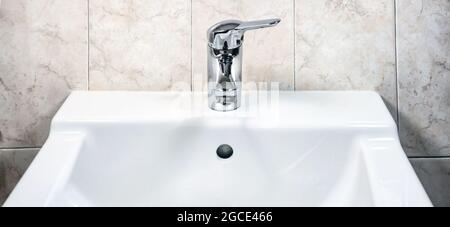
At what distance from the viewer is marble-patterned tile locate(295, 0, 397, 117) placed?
3.53 ft

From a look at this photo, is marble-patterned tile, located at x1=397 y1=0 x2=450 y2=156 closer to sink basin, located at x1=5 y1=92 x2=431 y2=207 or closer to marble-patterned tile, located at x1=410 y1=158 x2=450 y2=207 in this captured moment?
marble-patterned tile, located at x1=410 y1=158 x2=450 y2=207

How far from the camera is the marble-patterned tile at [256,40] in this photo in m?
1.08

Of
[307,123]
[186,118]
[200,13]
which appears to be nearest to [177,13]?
[200,13]

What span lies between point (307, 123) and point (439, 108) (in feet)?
1.14

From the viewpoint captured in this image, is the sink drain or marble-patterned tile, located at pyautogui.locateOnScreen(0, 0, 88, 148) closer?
the sink drain

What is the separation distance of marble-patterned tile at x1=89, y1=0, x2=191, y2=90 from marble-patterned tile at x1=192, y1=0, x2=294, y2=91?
0.02 meters

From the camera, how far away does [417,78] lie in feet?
3.61

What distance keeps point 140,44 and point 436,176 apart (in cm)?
69

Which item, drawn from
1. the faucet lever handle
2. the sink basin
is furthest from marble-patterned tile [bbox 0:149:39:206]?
the faucet lever handle

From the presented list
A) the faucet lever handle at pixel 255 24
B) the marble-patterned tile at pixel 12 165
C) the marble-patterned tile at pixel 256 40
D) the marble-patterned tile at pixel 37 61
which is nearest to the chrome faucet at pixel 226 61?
the faucet lever handle at pixel 255 24

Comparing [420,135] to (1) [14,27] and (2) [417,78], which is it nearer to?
(2) [417,78]

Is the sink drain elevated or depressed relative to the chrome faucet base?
depressed

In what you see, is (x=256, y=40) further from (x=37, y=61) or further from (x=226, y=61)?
(x=37, y=61)

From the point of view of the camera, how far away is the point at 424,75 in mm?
1099
